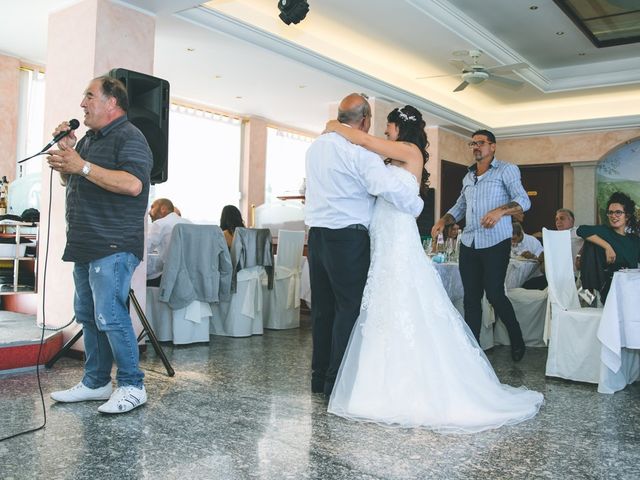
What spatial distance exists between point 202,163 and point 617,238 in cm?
624

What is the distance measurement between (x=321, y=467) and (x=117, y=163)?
60.3 inches

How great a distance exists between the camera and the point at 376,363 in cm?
273

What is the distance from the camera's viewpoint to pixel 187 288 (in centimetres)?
459

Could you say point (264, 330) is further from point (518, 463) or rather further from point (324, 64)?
point (518, 463)

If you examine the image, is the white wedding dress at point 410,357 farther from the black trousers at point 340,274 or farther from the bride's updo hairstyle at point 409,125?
the bride's updo hairstyle at point 409,125

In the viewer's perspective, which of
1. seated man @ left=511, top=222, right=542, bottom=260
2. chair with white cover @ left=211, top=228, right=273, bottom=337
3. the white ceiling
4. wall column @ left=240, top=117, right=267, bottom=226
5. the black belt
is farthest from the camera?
wall column @ left=240, top=117, right=267, bottom=226

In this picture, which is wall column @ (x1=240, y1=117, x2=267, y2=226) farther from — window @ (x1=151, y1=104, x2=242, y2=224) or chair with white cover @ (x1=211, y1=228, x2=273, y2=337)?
chair with white cover @ (x1=211, y1=228, x2=273, y2=337)

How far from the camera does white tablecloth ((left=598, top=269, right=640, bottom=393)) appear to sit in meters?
3.42

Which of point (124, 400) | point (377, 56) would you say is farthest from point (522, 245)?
point (124, 400)

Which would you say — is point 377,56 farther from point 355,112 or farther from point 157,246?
point 355,112

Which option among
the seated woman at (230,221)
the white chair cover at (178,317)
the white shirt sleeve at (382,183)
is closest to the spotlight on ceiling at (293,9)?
the seated woman at (230,221)

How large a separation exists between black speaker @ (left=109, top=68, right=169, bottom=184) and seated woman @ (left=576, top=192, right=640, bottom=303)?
106 inches

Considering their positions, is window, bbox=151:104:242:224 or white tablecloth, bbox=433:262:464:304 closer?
white tablecloth, bbox=433:262:464:304

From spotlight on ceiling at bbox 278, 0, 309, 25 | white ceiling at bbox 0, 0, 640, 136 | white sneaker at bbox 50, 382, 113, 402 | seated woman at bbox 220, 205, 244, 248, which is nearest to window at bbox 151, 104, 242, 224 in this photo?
white ceiling at bbox 0, 0, 640, 136
